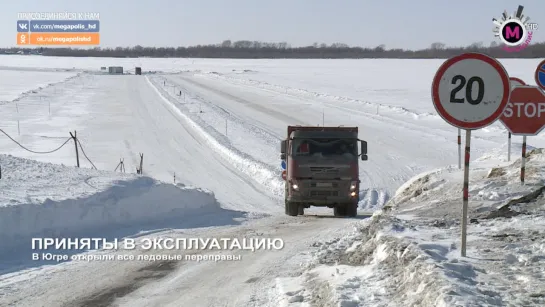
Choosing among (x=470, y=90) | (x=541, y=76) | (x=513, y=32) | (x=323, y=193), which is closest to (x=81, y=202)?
(x=323, y=193)

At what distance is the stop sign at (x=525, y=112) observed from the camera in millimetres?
11375

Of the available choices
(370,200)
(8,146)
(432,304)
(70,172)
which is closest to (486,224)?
(432,304)

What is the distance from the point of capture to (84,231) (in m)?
11.3

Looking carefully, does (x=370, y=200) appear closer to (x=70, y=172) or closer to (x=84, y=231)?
(x=70, y=172)

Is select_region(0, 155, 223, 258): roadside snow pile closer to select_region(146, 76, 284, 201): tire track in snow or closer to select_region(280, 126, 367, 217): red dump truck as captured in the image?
select_region(280, 126, 367, 217): red dump truck

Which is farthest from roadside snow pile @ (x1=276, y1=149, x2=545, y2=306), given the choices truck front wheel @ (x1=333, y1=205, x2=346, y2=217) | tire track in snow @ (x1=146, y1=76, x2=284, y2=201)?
tire track in snow @ (x1=146, y1=76, x2=284, y2=201)

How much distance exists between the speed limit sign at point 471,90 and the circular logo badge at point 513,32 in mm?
11273

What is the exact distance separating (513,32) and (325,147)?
240 inches

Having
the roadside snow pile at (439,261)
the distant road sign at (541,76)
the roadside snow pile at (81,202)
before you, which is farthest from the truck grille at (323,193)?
the distant road sign at (541,76)

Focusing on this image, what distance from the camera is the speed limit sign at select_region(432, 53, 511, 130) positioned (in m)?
6.21

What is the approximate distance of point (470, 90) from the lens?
624cm

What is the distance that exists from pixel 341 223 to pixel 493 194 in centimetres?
388

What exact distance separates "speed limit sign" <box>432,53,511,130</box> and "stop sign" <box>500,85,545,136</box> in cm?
544

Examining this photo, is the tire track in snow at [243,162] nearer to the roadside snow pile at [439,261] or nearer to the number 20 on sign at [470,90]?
the roadside snow pile at [439,261]
